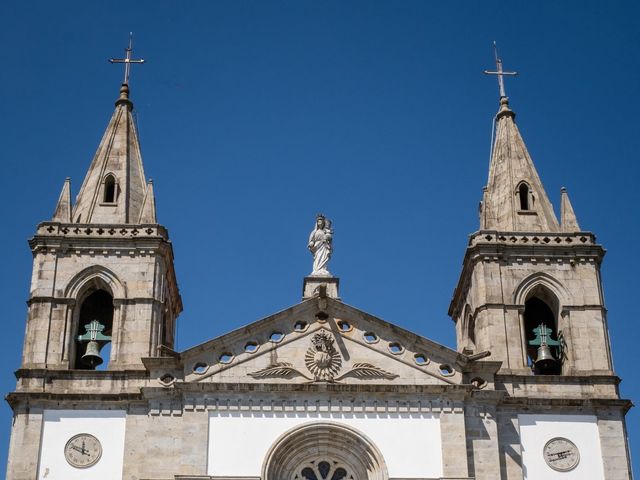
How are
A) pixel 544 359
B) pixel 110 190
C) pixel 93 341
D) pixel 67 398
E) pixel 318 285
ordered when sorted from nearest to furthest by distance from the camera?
pixel 67 398
pixel 318 285
pixel 93 341
pixel 544 359
pixel 110 190

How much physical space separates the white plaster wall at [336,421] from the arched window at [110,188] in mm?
8660

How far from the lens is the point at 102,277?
3672 centimetres

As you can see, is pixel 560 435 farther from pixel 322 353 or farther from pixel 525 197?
pixel 525 197

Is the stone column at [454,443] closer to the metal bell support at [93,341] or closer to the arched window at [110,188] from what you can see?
the metal bell support at [93,341]

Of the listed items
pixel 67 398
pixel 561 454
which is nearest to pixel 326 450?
pixel 561 454

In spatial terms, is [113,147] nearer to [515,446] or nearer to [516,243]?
[516,243]

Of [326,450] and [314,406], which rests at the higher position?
[314,406]

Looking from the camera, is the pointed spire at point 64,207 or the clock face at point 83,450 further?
the pointed spire at point 64,207

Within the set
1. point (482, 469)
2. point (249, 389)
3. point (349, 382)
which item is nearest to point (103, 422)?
point (249, 389)

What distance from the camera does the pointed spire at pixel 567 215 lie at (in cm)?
3853

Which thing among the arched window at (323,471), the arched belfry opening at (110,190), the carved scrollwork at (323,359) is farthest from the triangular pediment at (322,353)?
the arched belfry opening at (110,190)

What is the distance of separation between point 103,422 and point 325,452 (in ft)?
18.2

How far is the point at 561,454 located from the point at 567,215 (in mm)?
7863

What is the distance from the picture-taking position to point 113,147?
40031mm
